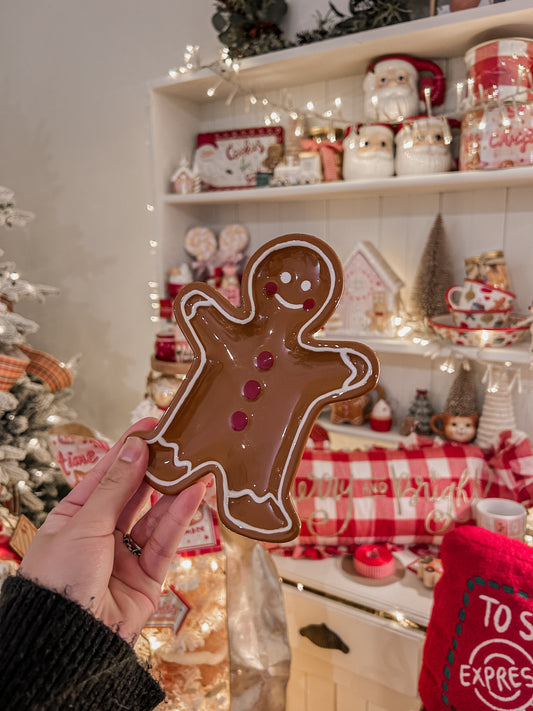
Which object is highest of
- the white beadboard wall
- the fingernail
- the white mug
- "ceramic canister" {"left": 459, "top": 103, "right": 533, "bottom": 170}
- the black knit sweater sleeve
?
"ceramic canister" {"left": 459, "top": 103, "right": 533, "bottom": 170}

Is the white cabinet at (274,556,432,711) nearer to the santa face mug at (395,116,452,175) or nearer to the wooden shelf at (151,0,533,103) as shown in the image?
the santa face mug at (395,116,452,175)

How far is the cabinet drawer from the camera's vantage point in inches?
40.1

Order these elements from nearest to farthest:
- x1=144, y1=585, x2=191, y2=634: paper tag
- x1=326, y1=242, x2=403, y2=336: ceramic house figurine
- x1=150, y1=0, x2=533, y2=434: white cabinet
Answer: x1=144, y1=585, x2=191, y2=634: paper tag → x1=150, y1=0, x2=533, y2=434: white cabinet → x1=326, y1=242, x2=403, y2=336: ceramic house figurine

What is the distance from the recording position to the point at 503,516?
1.05 m

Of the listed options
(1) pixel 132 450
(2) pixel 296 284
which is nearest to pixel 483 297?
(2) pixel 296 284

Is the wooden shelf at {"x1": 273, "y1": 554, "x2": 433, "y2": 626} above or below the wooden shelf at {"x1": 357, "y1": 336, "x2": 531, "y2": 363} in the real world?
below

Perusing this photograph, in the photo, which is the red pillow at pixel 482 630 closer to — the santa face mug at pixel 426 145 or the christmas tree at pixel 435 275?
the christmas tree at pixel 435 275

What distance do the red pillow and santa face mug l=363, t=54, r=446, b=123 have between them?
3.34 feet

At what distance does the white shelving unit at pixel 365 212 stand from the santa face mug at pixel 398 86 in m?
0.03

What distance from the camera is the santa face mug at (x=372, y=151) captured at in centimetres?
134

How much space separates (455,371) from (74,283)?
1.61m

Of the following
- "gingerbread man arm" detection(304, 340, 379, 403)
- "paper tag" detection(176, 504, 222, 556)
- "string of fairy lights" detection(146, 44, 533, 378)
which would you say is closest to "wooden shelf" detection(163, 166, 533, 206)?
"string of fairy lights" detection(146, 44, 533, 378)

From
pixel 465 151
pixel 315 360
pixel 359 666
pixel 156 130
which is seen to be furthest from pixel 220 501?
pixel 156 130

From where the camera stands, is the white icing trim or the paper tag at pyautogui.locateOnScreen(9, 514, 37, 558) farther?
the paper tag at pyautogui.locateOnScreen(9, 514, 37, 558)
